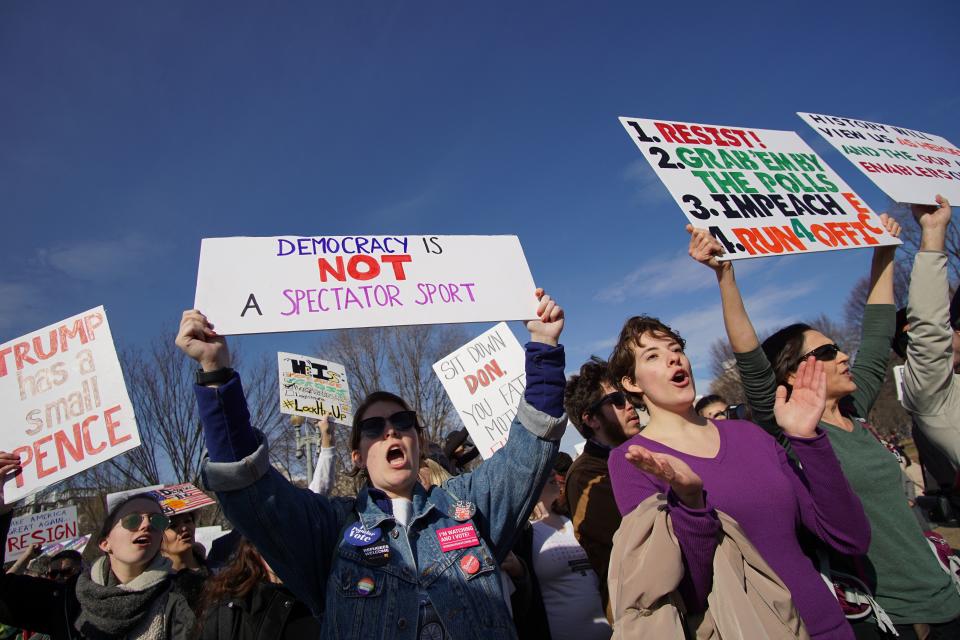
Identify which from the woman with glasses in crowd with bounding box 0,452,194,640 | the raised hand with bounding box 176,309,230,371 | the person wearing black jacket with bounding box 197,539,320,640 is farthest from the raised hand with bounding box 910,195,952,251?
the woman with glasses in crowd with bounding box 0,452,194,640

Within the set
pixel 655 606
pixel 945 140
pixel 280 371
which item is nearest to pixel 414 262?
pixel 655 606

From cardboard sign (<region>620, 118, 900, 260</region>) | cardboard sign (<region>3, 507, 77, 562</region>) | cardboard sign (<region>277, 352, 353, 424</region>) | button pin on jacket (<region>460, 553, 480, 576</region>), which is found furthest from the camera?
cardboard sign (<region>3, 507, 77, 562</region>)

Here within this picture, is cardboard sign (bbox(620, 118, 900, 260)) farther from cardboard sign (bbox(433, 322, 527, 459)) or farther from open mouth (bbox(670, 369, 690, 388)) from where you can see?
cardboard sign (bbox(433, 322, 527, 459))

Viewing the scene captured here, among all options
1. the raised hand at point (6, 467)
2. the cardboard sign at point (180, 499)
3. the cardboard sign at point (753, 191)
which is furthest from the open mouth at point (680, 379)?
the cardboard sign at point (180, 499)

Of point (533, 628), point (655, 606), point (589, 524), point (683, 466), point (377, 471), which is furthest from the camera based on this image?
point (533, 628)

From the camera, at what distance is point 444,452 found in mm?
5301

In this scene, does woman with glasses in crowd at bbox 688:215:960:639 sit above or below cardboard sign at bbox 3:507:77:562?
below

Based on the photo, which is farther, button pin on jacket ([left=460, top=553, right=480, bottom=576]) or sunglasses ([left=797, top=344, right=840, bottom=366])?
sunglasses ([left=797, top=344, right=840, bottom=366])

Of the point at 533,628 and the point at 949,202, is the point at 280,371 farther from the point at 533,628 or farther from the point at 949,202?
the point at 949,202

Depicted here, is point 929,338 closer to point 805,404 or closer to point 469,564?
point 805,404

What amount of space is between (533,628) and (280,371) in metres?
5.19

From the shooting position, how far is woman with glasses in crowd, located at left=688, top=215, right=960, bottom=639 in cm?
227

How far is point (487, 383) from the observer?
5.15m

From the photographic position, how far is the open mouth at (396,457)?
85.0 inches
